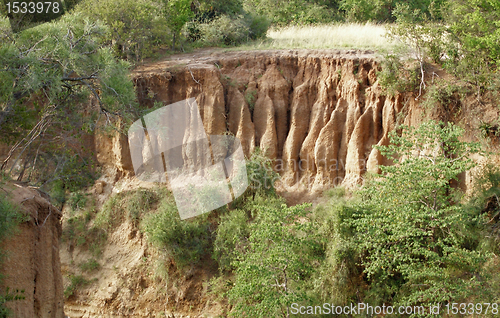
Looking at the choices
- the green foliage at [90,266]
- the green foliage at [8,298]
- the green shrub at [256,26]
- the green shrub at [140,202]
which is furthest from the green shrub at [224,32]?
→ the green foliage at [8,298]

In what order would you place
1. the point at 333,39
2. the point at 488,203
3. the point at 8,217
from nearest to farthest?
1. the point at 8,217
2. the point at 488,203
3. the point at 333,39

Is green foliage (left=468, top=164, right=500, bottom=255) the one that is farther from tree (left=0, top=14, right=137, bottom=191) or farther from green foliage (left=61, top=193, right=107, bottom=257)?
green foliage (left=61, top=193, right=107, bottom=257)

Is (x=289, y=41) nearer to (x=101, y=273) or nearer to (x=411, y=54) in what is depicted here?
(x=411, y=54)

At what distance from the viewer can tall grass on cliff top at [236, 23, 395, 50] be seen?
55.4 feet

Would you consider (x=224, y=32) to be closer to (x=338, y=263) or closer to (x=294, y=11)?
(x=294, y=11)

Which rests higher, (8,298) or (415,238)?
(8,298)

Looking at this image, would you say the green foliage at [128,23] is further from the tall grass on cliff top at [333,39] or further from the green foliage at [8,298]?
the green foliage at [8,298]

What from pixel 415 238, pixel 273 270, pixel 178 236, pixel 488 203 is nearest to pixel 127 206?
pixel 178 236

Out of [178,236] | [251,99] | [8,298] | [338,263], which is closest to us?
[8,298]

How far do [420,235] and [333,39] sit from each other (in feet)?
29.4

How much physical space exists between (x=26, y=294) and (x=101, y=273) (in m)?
6.88

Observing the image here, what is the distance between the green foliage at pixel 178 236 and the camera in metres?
14.6

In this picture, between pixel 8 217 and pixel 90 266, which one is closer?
pixel 8 217

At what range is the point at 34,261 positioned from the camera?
9398mm
